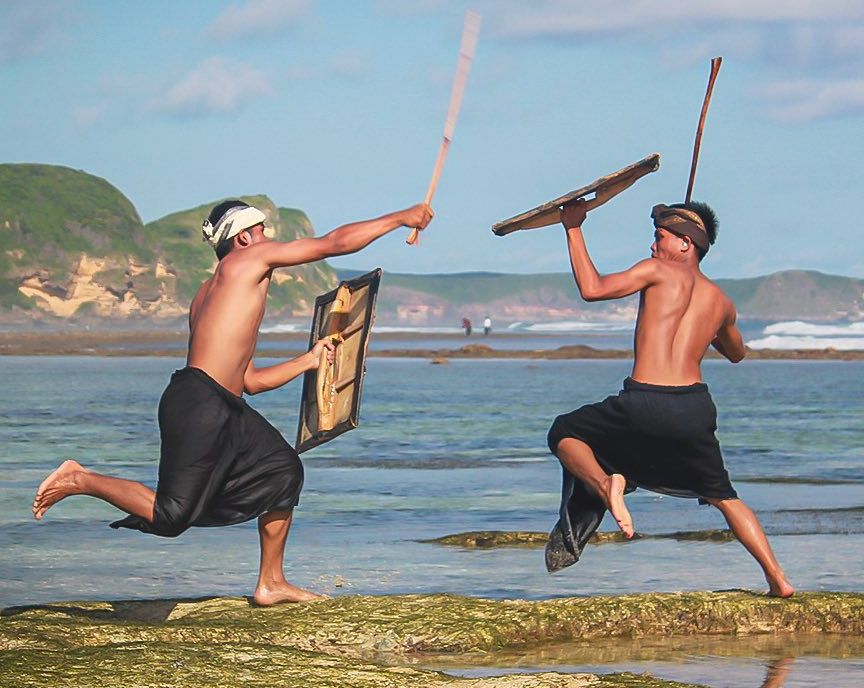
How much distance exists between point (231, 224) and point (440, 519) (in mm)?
6222

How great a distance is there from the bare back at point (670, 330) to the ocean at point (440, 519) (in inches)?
55.7

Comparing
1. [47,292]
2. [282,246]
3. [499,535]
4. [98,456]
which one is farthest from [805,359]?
[47,292]

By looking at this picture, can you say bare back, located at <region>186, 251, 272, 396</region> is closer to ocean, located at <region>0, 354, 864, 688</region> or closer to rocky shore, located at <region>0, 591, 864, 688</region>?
rocky shore, located at <region>0, 591, 864, 688</region>

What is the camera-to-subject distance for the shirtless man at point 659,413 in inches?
316

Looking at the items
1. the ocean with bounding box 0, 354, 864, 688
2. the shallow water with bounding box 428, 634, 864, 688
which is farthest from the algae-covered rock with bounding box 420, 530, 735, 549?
the shallow water with bounding box 428, 634, 864, 688

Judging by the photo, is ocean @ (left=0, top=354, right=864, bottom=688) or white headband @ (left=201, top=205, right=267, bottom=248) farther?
ocean @ (left=0, top=354, right=864, bottom=688)

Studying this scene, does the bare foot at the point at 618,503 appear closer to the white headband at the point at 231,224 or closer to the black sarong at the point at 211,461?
the black sarong at the point at 211,461

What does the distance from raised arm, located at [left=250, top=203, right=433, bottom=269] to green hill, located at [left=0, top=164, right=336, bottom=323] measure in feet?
426

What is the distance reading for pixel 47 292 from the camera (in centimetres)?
13900

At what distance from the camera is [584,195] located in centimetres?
817

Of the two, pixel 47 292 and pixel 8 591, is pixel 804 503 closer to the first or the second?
pixel 8 591

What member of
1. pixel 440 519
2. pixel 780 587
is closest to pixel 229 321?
pixel 780 587

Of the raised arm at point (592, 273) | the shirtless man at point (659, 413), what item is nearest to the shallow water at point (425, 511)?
the shirtless man at point (659, 413)

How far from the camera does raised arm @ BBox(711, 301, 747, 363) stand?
8.52m
